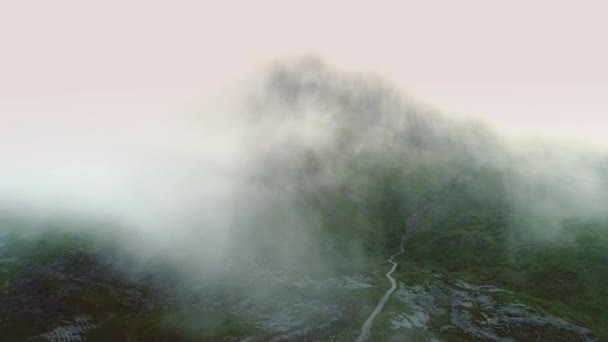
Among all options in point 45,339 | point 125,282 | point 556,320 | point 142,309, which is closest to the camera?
point 45,339

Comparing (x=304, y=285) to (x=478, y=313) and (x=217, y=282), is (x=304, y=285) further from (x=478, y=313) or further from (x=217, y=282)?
(x=478, y=313)

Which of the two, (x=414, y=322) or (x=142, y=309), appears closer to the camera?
(x=414, y=322)

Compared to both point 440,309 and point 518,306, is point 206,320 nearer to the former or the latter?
point 440,309

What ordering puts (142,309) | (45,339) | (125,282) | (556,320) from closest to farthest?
(45,339) < (556,320) < (142,309) < (125,282)

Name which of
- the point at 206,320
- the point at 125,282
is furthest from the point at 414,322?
the point at 125,282

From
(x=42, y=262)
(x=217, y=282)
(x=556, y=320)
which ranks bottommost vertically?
(x=556, y=320)

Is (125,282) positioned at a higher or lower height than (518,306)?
higher

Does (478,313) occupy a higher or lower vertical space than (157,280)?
lower

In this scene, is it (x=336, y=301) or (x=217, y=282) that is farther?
(x=217, y=282)

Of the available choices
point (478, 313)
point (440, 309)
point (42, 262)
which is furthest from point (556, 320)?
point (42, 262)
